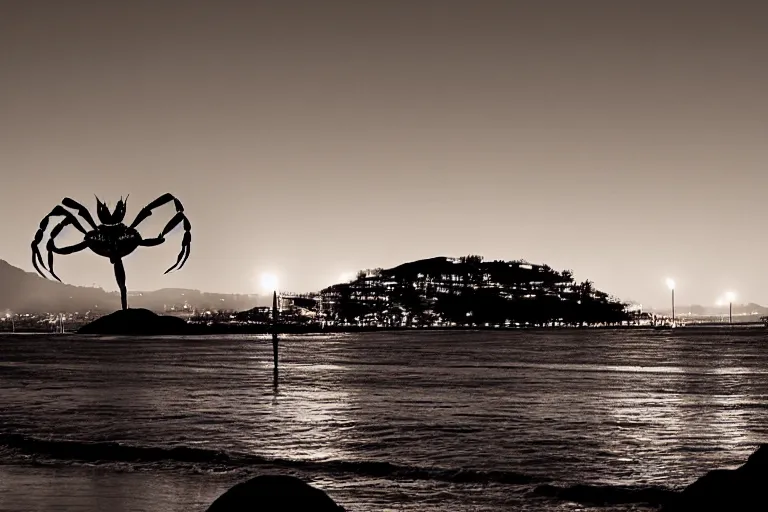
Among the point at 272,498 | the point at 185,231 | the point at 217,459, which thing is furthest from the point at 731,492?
the point at 185,231

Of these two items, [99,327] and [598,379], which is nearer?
[598,379]

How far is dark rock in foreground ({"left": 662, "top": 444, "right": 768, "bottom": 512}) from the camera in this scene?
683 centimetres

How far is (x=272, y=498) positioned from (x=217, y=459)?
28.3 feet

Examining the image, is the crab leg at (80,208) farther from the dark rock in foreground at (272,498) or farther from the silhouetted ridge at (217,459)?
the dark rock in foreground at (272,498)

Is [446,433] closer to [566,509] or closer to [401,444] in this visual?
[401,444]

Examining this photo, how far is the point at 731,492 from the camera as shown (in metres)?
6.92

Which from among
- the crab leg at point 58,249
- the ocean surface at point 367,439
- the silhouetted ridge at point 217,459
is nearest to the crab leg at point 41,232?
the crab leg at point 58,249

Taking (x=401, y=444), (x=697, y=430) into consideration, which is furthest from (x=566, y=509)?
(x=697, y=430)

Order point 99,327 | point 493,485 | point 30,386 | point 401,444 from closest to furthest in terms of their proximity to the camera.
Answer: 1. point 493,485
2. point 401,444
3. point 30,386
4. point 99,327

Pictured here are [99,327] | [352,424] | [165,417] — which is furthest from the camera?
[99,327]

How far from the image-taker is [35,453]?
15461 mm

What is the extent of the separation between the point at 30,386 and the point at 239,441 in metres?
18.3

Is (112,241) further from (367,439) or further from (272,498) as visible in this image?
(272,498)

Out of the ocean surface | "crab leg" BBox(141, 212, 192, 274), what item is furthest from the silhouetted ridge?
"crab leg" BBox(141, 212, 192, 274)
